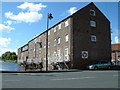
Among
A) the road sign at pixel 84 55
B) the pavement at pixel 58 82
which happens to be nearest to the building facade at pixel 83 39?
the road sign at pixel 84 55

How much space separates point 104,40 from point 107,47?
1.51m

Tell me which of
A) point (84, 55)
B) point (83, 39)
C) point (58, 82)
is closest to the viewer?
point (58, 82)

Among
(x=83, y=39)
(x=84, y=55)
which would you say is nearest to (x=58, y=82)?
(x=84, y=55)

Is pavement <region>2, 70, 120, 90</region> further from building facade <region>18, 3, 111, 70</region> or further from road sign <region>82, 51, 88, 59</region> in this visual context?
road sign <region>82, 51, 88, 59</region>

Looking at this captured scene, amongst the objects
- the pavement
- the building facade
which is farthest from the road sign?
the pavement

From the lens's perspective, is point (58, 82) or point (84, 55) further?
point (84, 55)

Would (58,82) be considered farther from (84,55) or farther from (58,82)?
(84,55)

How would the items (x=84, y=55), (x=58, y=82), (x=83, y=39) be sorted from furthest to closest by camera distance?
(x=83, y=39), (x=84, y=55), (x=58, y=82)

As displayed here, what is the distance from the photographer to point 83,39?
32.0 m

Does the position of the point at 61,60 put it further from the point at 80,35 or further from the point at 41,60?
the point at 41,60

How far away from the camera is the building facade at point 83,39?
1211 inches

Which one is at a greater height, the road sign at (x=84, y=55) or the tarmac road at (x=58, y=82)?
the road sign at (x=84, y=55)

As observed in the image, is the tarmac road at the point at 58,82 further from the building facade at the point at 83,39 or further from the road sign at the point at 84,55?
the road sign at the point at 84,55

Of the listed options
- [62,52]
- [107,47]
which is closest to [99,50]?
[107,47]
